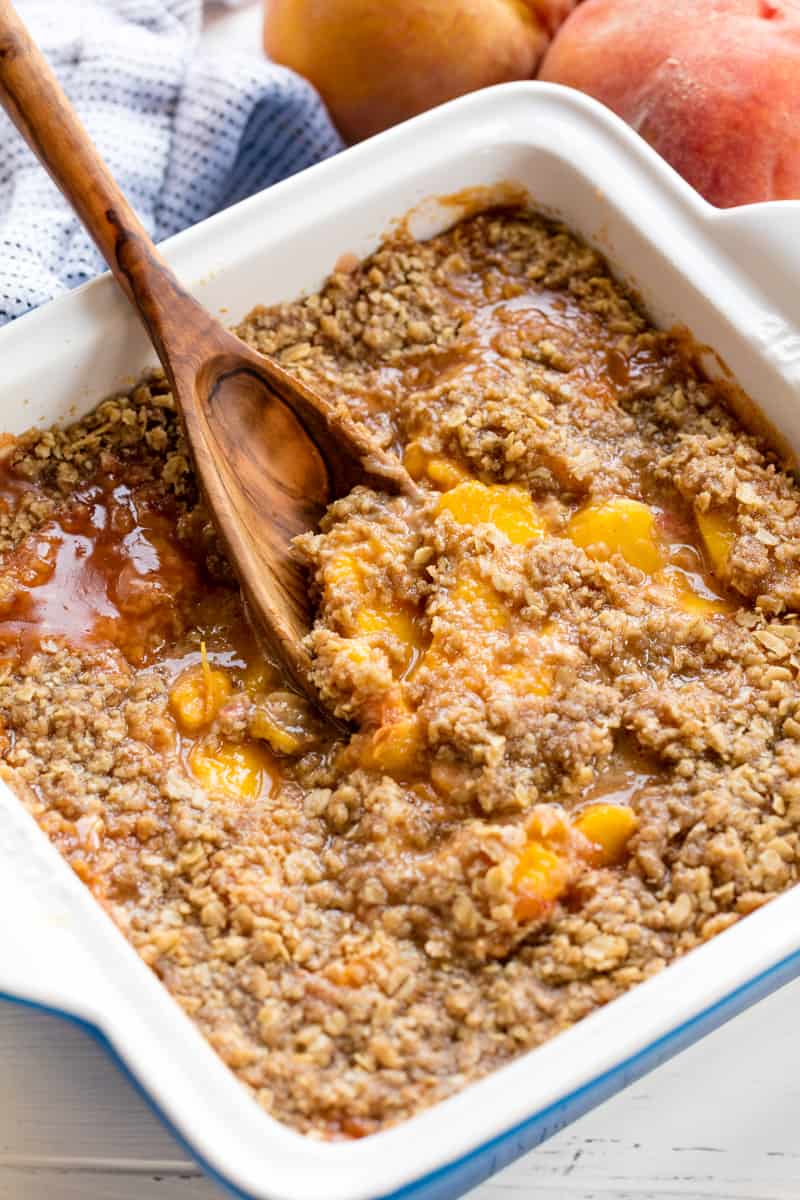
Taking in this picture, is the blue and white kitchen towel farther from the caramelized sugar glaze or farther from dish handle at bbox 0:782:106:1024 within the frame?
dish handle at bbox 0:782:106:1024

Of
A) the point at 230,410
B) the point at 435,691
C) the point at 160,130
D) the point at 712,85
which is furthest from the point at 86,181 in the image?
the point at 712,85

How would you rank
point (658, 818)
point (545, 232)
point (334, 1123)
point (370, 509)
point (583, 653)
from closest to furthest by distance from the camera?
point (334, 1123) < point (658, 818) < point (583, 653) < point (370, 509) < point (545, 232)

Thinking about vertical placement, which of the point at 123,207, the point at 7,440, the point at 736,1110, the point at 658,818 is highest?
the point at 123,207

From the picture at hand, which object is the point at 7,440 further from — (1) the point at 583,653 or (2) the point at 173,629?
(1) the point at 583,653

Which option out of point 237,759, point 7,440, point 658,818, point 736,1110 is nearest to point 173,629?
point 237,759

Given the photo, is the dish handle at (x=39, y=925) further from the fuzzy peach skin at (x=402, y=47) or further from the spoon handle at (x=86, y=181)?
the fuzzy peach skin at (x=402, y=47)

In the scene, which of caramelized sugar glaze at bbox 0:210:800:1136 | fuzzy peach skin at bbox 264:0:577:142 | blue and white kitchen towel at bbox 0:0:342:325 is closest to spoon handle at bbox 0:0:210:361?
caramelized sugar glaze at bbox 0:210:800:1136

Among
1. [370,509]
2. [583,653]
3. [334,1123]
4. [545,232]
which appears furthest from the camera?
[545,232]
